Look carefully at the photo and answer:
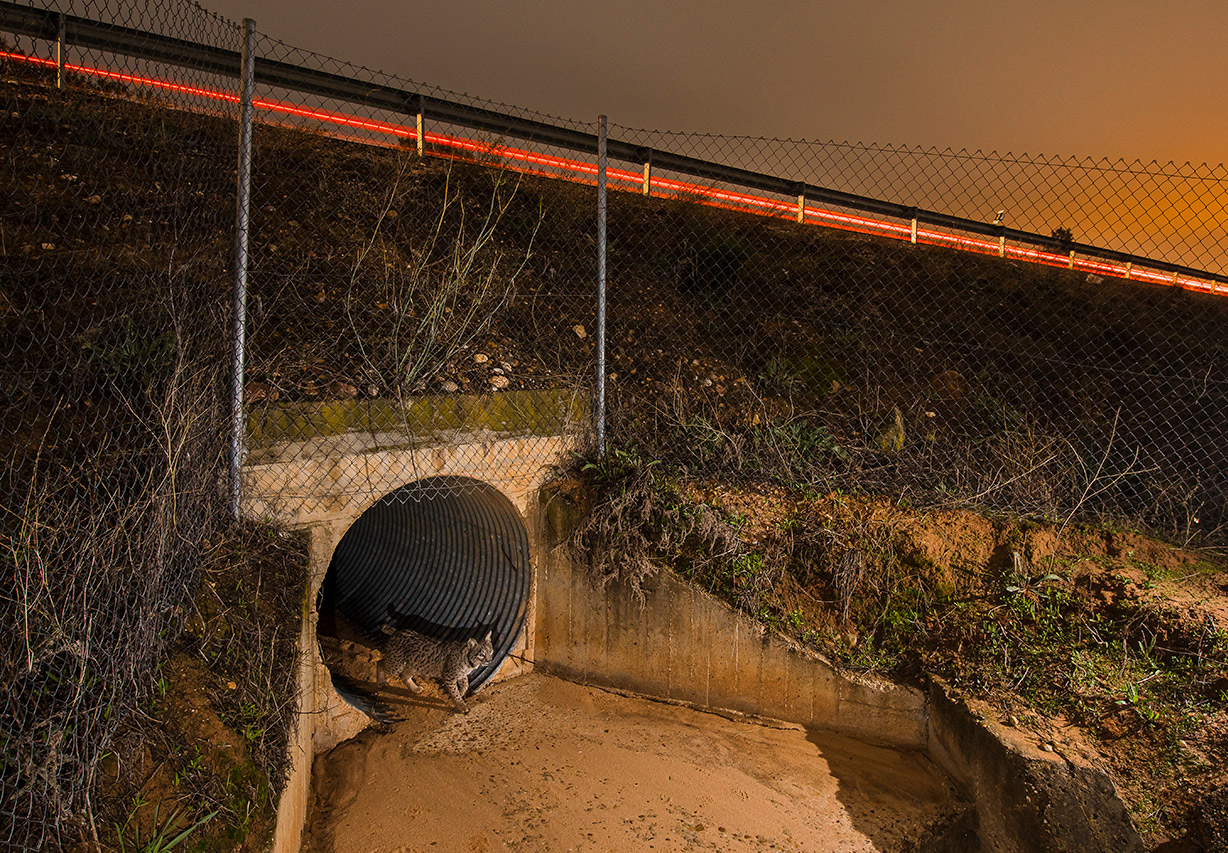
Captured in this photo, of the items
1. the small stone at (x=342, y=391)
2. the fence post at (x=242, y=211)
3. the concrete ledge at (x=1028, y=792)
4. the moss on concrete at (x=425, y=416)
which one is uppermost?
the fence post at (x=242, y=211)

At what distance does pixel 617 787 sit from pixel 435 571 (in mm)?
3070

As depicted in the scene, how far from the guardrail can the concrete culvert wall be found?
128 inches

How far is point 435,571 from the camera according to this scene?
6523 mm

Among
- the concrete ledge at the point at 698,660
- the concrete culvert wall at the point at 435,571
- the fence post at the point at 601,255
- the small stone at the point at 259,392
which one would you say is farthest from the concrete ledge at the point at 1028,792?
the small stone at the point at 259,392

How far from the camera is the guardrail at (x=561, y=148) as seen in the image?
18.0 feet

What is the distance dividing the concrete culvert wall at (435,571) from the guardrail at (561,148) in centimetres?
325

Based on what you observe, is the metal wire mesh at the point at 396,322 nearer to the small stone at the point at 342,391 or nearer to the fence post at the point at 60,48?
the small stone at the point at 342,391

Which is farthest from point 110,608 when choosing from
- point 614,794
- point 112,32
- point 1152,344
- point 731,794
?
point 1152,344

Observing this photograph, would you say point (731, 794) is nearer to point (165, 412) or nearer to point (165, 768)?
point (165, 768)

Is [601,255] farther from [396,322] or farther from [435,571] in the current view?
[435,571]

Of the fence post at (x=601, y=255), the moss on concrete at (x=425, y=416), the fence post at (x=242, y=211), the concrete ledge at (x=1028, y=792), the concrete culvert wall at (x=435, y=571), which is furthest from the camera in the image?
the concrete culvert wall at (x=435, y=571)

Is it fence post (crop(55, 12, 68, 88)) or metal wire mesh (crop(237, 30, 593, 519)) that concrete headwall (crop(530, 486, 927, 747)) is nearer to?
metal wire mesh (crop(237, 30, 593, 519))

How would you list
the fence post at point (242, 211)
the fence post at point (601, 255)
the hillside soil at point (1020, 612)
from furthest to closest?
1. the fence post at point (601, 255)
2. the fence post at point (242, 211)
3. the hillside soil at point (1020, 612)

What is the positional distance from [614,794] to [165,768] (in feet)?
7.84
